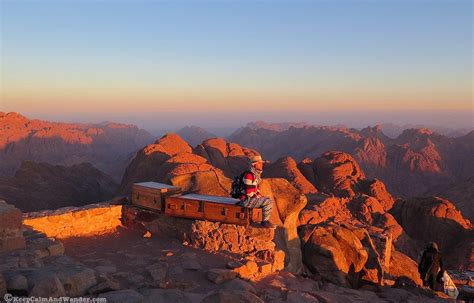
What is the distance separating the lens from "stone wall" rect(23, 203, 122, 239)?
10.0 metres

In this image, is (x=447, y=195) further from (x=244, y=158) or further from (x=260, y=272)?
(x=260, y=272)

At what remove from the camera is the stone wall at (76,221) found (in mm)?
10016

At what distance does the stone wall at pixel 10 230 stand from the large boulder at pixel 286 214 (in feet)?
21.6

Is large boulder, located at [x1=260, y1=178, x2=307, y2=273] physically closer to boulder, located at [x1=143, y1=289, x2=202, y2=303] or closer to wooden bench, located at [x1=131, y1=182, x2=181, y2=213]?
wooden bench, located at [x1=131, y1=182, x2=181, y2=213]

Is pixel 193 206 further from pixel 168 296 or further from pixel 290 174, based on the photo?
pixel 290 174

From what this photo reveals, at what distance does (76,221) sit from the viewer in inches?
416

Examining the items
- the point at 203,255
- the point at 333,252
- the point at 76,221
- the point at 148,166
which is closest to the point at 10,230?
the point at 76,221

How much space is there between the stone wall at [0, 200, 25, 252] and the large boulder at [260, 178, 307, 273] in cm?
658

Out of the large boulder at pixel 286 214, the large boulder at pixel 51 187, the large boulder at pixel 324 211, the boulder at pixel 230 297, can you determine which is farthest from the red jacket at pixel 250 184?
the large boulder at pixel 51 187

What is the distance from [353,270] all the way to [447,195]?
1457 inches

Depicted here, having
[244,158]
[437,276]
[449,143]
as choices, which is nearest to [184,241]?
[437,276]

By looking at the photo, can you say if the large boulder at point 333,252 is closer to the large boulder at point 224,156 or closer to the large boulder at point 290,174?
the large boulder at point 290,174

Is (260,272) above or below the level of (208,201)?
below

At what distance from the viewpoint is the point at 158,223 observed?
35.9ft
